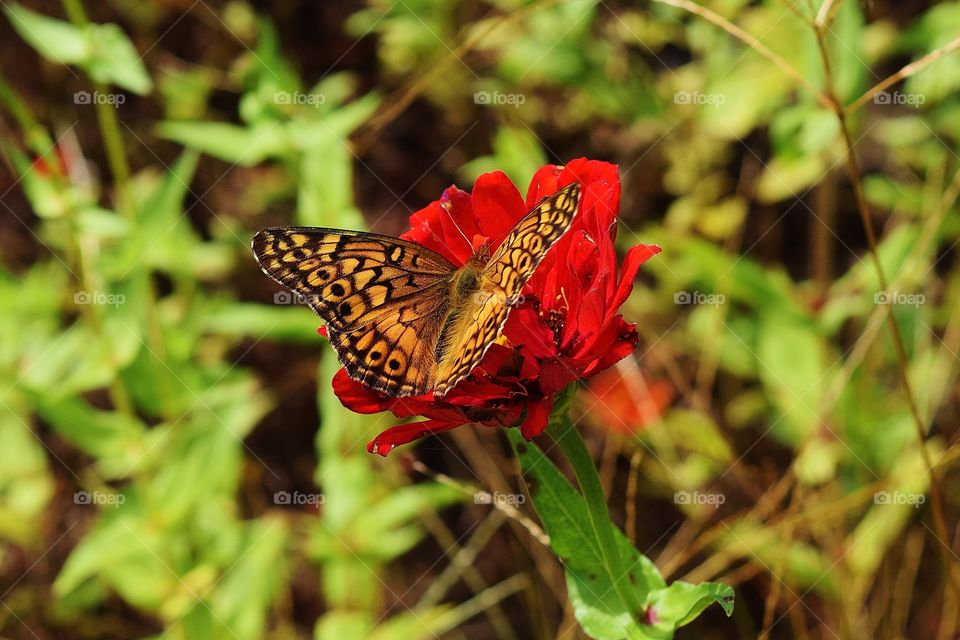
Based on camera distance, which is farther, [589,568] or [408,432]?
[589,568]

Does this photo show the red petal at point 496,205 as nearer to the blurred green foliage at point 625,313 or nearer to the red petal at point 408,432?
the red petal at point 408,432

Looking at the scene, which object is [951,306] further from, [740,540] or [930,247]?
[740,540]

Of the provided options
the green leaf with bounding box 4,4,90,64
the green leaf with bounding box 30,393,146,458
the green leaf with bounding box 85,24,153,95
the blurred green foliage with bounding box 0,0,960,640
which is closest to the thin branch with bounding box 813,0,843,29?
the blurred green foliage with bounding box 0,0,960,640

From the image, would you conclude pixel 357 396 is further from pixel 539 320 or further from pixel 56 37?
pixel 56 37

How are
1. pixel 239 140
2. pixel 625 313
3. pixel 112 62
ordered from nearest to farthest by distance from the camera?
pixel 112 62 → pixel 239 140 → pixel 625 313

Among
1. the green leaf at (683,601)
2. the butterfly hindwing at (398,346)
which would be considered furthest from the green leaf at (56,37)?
the green leaf at (683,601)

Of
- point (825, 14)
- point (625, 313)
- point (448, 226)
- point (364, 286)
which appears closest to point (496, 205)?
point (448, 226)

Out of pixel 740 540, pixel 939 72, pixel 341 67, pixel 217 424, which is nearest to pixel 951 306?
pixel 939 72
